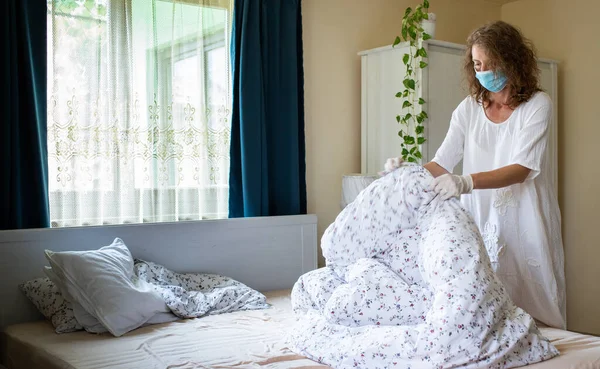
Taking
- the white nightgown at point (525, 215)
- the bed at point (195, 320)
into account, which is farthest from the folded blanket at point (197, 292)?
the white nightgown at point (525, 215)

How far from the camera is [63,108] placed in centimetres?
286

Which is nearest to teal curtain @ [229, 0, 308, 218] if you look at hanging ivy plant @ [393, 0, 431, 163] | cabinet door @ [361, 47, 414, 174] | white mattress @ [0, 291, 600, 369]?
cabinet door @ [361, 47, 414, 174]

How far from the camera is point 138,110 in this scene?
306 cm

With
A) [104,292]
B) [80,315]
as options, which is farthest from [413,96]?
[80,315]

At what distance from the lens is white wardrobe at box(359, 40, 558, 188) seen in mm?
3541

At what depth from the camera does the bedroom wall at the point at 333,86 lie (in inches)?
146

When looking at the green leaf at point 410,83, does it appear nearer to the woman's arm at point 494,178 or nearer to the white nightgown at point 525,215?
the white nightgown at point 525,215

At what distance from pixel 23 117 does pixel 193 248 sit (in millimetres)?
958

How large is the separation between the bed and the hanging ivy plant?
2.30 feet

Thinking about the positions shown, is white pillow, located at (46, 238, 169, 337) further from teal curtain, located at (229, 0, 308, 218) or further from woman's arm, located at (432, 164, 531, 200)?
woman's arm, located at (432, 164, 531, 200)

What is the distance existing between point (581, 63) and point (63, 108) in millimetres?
3258

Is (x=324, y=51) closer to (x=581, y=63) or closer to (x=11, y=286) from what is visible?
(x=581, y=63)

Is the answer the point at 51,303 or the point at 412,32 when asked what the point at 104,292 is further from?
the point at 412,32

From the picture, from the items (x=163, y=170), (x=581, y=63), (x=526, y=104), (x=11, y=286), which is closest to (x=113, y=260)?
(x=11, y=286)
